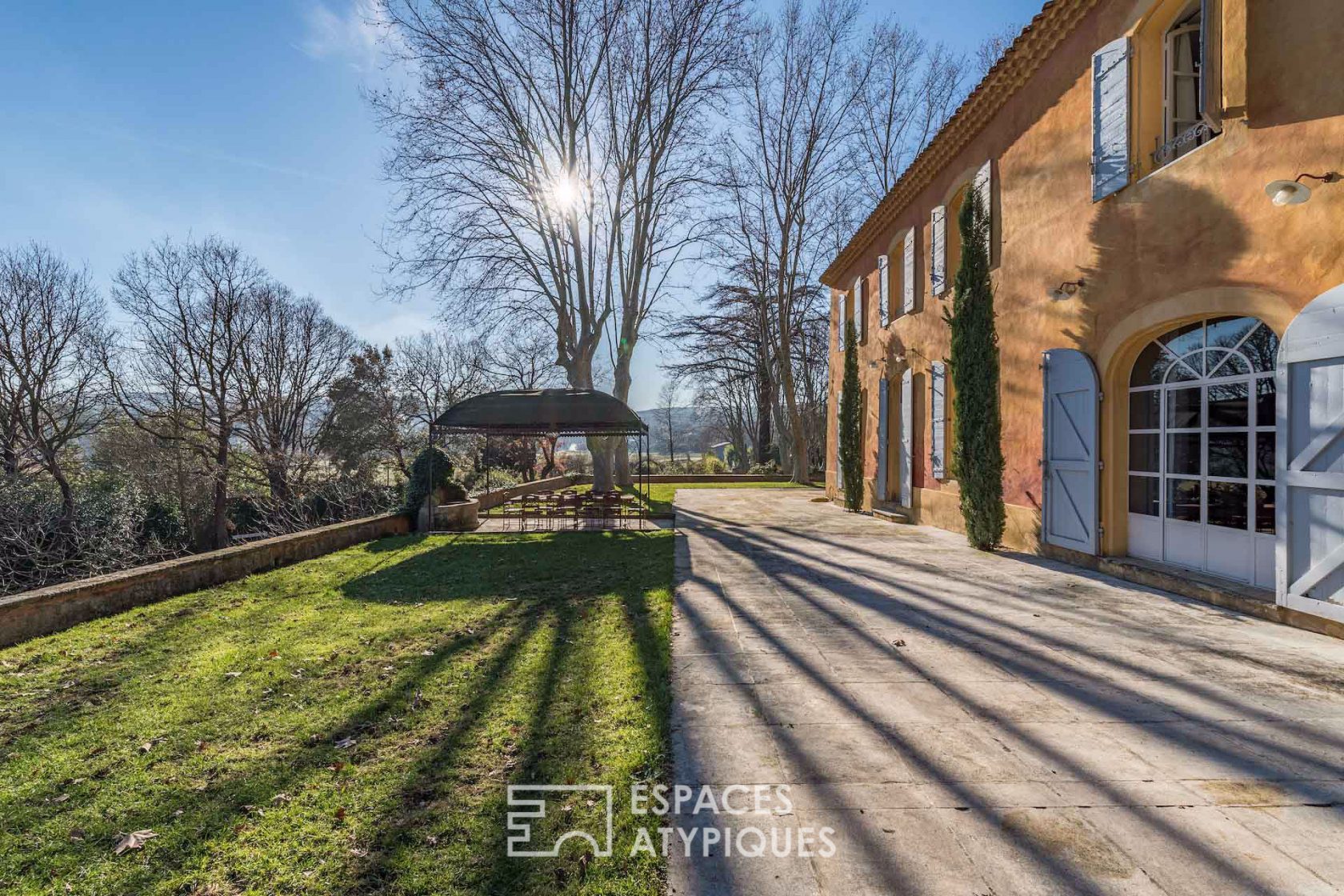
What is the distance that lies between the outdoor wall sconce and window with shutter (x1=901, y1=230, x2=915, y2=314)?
6.31m

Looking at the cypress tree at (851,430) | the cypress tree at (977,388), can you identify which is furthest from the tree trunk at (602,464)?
the cypress tree at (977,388)

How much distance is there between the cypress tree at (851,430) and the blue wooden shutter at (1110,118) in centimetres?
802

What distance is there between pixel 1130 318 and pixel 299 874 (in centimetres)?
744

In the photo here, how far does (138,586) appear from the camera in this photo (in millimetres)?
5527

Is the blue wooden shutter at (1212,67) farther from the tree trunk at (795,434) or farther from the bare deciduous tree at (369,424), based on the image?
the bare deciduous tree at (369,424)

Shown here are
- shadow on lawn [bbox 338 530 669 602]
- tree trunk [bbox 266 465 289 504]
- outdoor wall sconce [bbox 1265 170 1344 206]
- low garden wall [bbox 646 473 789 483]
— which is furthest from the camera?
low garden wall [bbox 646 473 789 483]

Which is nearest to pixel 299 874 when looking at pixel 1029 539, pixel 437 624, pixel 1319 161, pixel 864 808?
pixel 864 808

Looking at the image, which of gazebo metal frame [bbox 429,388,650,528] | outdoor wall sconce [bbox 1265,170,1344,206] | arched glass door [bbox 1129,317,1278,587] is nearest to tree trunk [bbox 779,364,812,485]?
gazebo metal frame [bbox 429,388,650,528]

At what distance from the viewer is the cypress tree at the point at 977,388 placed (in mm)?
7820

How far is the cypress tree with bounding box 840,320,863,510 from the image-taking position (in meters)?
13.7

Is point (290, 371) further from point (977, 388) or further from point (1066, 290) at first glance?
point (1066, 290)

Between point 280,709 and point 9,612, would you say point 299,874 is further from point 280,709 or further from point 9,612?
point 9,612

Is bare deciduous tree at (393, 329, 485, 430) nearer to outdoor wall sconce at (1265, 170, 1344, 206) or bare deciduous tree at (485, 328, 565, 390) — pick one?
bare deciduous tree at (485, 328, 565, 390)
